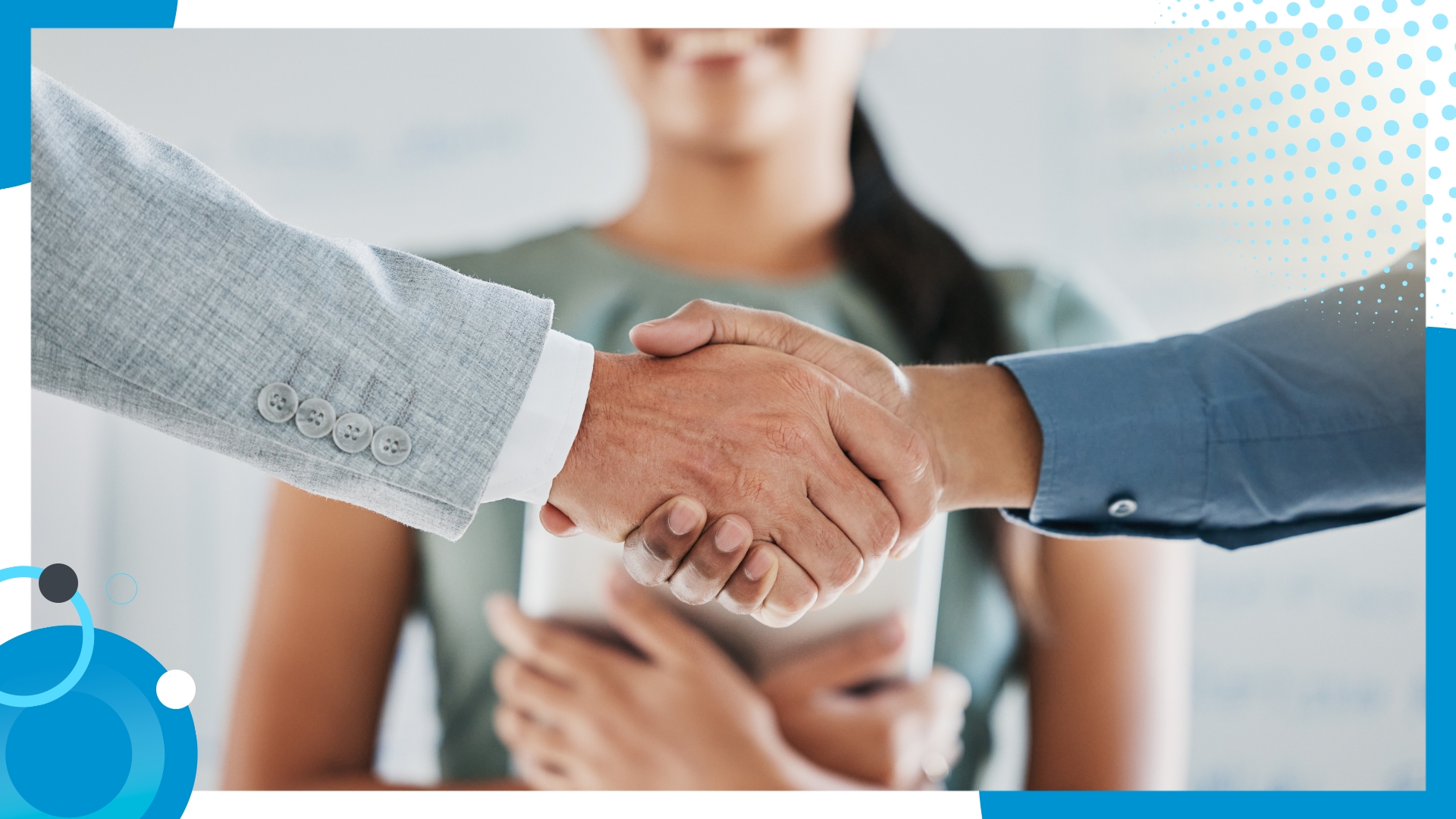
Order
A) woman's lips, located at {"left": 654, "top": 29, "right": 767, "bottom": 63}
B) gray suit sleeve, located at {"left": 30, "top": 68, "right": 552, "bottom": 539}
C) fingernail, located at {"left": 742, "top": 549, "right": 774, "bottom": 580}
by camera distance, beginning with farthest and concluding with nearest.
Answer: woman's lips, located at {"left": 654, "top": 29, "right": 767, "bottom": 63} < fingernail, located at {"left": 742, "top": 549, "right": 774, "bottom": 580} < gray suit sleeve, located at {"left": 30, "top": 68, "right": 552, "bottom": 539}

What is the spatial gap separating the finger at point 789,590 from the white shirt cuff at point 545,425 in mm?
244

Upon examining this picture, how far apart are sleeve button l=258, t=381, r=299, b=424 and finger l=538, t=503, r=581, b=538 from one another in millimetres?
279

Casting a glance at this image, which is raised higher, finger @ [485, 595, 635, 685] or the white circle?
the white circle

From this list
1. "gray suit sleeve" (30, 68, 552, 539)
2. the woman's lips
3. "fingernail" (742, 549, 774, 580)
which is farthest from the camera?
the woman's lips

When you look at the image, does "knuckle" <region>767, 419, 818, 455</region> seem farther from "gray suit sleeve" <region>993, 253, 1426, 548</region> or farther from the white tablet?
the white tablet

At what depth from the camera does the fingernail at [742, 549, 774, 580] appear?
93cm

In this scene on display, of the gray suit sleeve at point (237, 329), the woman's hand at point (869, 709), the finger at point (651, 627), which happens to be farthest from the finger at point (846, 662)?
the gray suit sleeve at point (237, 329)

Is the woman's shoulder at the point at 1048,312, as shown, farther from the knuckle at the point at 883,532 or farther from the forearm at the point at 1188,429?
the knuckle at the point at 883,532

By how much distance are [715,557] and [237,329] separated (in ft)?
1.49

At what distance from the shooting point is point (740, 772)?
4.63 feet

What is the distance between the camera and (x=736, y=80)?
55.9 inches

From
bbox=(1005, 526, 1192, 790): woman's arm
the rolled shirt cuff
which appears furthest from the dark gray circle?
bbox=(1005, 526, 1192, 790): woman's arm

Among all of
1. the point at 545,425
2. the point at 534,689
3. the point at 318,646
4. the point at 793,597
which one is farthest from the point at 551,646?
the point at 545,425

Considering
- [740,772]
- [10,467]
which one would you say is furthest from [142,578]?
[740,772]
